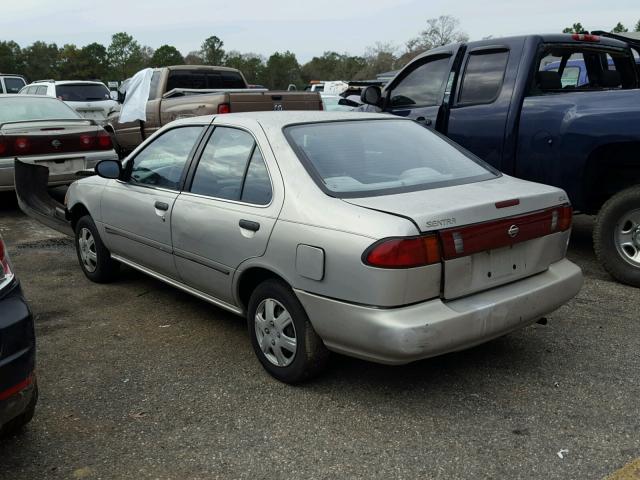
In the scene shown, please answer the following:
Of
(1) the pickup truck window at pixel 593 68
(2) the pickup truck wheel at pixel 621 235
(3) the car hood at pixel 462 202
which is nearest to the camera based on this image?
(3) the car hood at pixel 462 202

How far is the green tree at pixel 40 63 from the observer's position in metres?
74.5

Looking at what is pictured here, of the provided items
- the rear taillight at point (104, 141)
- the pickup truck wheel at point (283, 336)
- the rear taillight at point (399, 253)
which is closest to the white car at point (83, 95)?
the rear taillight at point (104, 141)

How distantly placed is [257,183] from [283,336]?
2.96ft

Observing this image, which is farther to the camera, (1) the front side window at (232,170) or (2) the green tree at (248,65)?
(2) the green tree at (248,65)

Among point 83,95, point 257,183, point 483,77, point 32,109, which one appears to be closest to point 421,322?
point 257,183

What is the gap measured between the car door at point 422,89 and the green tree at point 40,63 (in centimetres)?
7490

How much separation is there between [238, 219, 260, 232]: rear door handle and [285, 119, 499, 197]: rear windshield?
0.42 metres

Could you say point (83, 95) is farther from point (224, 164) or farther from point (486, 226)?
point (486, 226)

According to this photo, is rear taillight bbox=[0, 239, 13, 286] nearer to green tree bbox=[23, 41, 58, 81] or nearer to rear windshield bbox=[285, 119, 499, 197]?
rear windshield bbox=[285, 119, 499, 197]

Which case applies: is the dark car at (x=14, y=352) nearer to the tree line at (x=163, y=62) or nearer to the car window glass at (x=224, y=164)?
the car window glass at (x=224, y=164)

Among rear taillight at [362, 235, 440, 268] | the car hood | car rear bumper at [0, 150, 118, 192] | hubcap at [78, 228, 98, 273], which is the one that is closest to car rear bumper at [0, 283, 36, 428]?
rear taillight at [362, 235, 440, 268]

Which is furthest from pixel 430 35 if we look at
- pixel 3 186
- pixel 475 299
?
pixel 475 299

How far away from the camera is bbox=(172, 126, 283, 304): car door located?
3.65 metres

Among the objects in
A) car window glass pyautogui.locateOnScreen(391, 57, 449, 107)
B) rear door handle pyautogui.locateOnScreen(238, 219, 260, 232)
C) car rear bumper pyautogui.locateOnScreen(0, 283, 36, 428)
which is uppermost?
car window glass pyautogui.locateOnScreen(391, 57, 449, 107)
